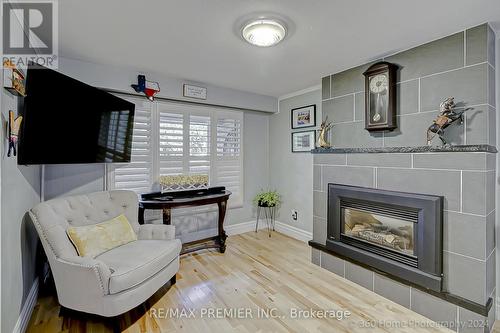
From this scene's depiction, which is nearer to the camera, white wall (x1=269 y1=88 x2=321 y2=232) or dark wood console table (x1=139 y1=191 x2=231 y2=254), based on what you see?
dark wood console table (x1=139 y1=191 x2=231 y2=254)

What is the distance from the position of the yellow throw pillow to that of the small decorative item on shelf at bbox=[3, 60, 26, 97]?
1105 millimetres

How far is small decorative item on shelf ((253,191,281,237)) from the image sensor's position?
156 inches

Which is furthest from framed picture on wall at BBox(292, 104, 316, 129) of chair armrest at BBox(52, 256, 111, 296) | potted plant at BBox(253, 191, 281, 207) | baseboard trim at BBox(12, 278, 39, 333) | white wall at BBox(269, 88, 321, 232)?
baseboard trim at BBox(12, 278, 39, 333)

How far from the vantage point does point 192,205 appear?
2.97 meters

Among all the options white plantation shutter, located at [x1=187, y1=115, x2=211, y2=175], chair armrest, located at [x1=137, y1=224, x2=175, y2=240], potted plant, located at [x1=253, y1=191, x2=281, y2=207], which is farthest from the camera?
potted plant, located at [x1=253, y1=191, x2=281, y2=207]

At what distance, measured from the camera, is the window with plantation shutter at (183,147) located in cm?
307

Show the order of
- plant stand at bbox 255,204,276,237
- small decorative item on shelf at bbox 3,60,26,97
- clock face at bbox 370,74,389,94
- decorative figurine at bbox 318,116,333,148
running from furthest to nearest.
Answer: plant stand at bbox 255,204,276,237, decorative figurine at bbox 318,116,333,148, clock face at bbox 370,74,389,94, small decorative item on shelf at bbox 3,60,26,97

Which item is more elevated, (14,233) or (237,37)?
(237,37)

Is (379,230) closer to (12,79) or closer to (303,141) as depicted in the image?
(303,141)

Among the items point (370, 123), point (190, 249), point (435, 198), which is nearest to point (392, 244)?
point (435, 198)

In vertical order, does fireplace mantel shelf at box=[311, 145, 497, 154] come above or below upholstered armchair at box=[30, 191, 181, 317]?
above

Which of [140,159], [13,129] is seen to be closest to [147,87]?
[140,159]

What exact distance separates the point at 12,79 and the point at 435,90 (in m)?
3.16

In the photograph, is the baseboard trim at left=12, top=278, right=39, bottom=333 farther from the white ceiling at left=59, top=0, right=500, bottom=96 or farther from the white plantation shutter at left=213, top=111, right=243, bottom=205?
the white plantation shutter at left=213, top=111, right=243, bottom=205
